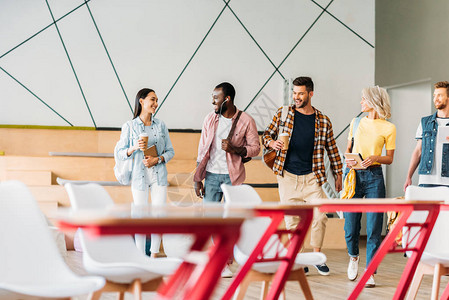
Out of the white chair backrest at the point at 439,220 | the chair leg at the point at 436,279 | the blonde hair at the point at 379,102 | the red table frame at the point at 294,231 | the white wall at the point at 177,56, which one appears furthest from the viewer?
the white wall at the point at 177,56

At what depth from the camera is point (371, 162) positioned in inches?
183

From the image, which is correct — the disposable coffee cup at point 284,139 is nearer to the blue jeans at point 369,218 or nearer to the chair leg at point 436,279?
the blue jeans at point 369,218

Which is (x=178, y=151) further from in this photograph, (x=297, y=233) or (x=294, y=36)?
(x=297, y=233)

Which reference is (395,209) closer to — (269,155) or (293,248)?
(293,248)

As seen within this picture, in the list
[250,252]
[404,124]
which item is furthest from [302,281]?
[404,124]

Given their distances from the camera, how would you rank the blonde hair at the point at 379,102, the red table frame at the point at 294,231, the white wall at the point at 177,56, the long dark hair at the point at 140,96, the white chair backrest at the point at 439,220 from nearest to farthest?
the red table frame at the point at 294,231
the white chair backrest at the point at 439,220
the blonde hair at the point at 379,102
the long dark hair at the point at 140,96
the white wall at the point at 177,56

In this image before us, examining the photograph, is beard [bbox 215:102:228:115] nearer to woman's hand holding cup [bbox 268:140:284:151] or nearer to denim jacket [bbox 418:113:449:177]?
woman's hand holding cup [bbox 268:140:284:151]

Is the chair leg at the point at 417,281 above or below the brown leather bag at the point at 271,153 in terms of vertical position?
below

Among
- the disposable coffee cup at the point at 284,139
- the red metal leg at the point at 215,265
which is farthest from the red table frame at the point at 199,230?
the disposable coffee cup at the point at 284,139

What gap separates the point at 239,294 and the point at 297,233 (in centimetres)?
71

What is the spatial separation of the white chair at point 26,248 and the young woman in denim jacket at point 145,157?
2546 millimetres

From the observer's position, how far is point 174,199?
22.6ft

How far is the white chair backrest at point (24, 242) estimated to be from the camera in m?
2.34

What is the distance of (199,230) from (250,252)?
70.9 inches
